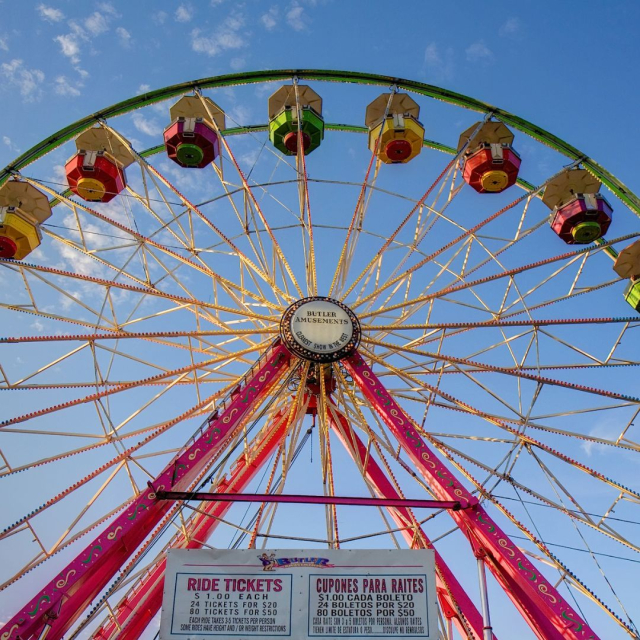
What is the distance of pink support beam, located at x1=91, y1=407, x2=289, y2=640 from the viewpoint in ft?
34.5

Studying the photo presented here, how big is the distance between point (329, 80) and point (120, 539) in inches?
367

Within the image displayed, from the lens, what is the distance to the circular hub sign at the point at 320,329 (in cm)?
1158

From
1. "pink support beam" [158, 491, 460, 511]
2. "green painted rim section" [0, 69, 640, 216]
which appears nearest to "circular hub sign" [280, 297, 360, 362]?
→ "pink support beam" [158, 491, 460, 511]

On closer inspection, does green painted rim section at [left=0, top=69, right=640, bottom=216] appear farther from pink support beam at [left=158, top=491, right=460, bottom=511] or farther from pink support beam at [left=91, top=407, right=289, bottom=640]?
pink support beam at [left=158, top=491, right=460, bottom=511]

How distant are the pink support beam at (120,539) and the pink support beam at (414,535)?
91.5 inches

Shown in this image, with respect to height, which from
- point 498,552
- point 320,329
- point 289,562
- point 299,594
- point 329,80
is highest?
point 329,80

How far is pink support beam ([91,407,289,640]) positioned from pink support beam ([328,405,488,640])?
1.17m

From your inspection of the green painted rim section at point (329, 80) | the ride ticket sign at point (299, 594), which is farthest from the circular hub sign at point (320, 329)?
the green painted rim section at point (329, 80)

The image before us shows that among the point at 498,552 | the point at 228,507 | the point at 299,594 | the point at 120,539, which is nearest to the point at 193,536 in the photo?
the point at 228,507

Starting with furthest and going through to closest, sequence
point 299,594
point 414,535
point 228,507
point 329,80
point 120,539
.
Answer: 1. point 329,80
2. point 228,507
3. point 414,535
4. point 120,539
5. point 299,594

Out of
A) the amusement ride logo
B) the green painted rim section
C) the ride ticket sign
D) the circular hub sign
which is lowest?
the ride ticket sign

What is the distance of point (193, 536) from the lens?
475 inches

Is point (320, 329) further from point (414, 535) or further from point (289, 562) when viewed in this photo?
point (289, 562)

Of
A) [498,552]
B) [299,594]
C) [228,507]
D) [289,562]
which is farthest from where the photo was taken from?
[228,507]
